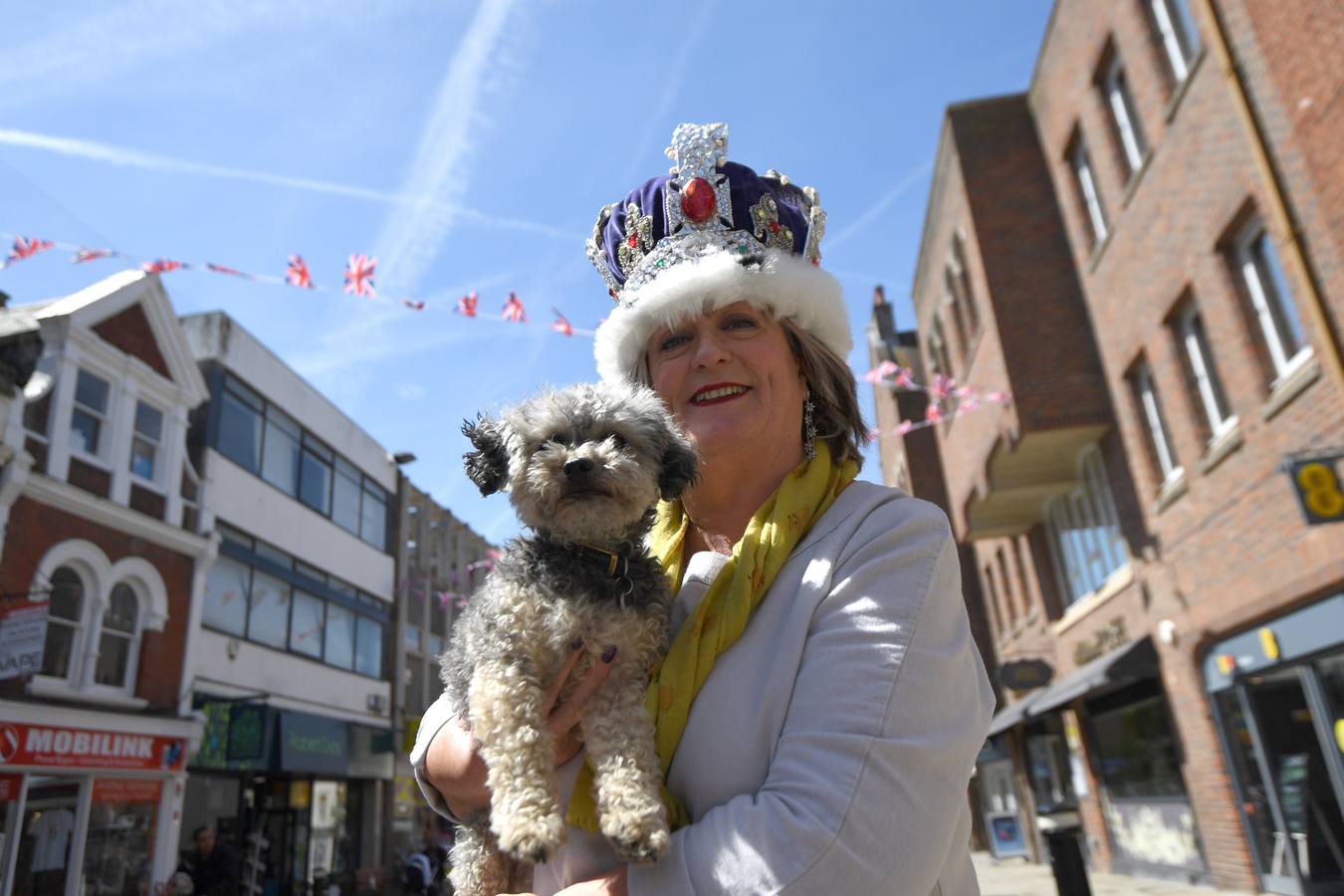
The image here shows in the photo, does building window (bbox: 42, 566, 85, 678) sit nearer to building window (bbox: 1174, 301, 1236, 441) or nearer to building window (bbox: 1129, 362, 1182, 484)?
building window (bbox: 1129, 362, 1182, 484)

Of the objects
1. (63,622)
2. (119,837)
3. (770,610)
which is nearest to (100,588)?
(63,622)

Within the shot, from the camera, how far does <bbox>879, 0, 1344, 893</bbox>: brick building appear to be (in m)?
9.09

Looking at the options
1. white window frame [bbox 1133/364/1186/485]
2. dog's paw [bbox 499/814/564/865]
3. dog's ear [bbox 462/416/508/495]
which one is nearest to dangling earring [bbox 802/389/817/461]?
dog's ear [bbox 462/416/508/495]

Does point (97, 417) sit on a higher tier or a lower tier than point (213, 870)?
higher

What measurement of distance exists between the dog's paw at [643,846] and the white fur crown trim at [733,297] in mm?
1507

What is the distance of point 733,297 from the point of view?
2684mm

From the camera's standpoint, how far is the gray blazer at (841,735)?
152 centimetres

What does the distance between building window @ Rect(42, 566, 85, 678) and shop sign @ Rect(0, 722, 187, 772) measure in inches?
43.6

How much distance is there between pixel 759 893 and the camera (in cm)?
149

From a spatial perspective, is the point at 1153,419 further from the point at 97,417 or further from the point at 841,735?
the point at 97,417

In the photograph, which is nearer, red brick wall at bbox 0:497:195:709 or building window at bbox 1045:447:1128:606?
red brick wall at bbox 0:497:195:709

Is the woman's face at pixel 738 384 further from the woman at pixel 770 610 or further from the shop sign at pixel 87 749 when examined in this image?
the shop sign at pixel 87 749

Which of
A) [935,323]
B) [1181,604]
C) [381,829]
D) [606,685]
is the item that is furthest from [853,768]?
[381,829]

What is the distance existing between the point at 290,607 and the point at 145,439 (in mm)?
6530
